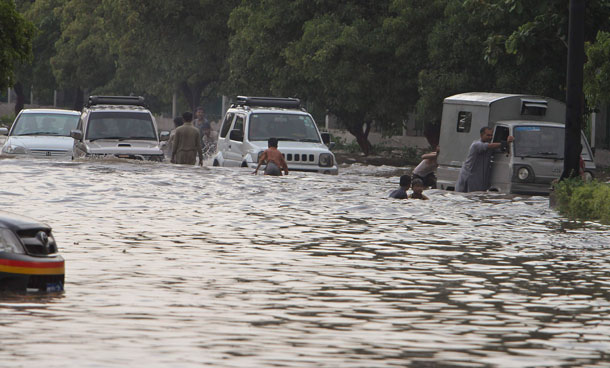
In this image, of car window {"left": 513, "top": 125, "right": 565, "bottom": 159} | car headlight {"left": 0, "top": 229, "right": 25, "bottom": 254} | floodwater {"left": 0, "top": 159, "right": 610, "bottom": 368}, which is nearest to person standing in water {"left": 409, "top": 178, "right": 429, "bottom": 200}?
floodwater {"left": 0, "top": 159, "right": 610, "bottom": 368}

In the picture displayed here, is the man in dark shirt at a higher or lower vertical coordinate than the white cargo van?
lower

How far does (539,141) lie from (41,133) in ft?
37.1

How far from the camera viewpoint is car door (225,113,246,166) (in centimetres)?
2619

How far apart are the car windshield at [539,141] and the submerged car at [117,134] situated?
682 cm

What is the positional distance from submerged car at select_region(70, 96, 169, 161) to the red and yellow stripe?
616 inches

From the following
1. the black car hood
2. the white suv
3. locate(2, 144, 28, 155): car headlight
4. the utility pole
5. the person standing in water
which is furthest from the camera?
locate(2, 144, 28, 155): car headlight

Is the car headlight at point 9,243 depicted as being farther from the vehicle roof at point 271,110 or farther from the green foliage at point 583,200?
the vehicle roof at point 271,110

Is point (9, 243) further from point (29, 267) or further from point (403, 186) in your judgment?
point (403, 186)

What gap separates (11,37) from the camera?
23.9m

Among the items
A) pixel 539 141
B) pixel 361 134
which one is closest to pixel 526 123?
pixel 539 141

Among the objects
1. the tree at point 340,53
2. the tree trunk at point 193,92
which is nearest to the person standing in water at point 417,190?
the tree at point 340,53

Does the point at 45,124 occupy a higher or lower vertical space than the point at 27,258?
higher

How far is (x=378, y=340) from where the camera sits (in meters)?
8.43

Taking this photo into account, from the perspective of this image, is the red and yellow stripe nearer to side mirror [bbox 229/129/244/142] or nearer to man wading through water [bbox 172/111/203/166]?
man wading through water [bbox 172/111/203/166]
